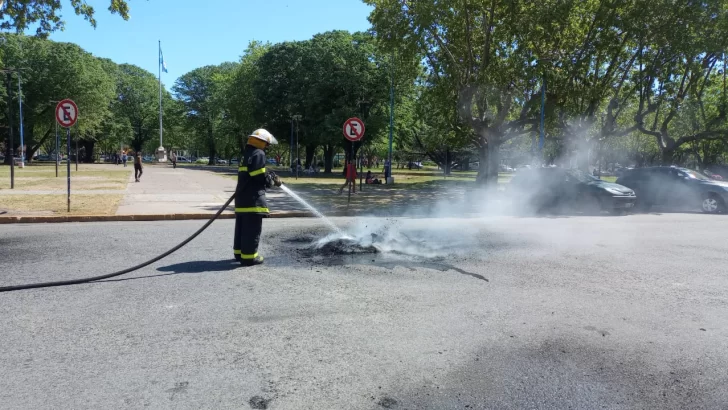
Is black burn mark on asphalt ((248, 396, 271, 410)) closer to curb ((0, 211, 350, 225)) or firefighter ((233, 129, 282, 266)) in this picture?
firefighter ((233, 129, 282, 266))

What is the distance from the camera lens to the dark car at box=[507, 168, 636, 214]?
1470cm

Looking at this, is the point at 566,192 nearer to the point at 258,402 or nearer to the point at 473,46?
the point at 473,46

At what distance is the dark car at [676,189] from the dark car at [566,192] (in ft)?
8.56

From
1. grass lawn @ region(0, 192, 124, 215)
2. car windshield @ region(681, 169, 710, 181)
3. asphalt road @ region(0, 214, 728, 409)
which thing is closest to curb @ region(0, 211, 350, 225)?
grass lawn @ region(0, 192, 124, 215)

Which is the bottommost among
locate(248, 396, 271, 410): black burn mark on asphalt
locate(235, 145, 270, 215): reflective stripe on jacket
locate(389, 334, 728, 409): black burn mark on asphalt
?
locate(248, 396, 271, 410): black burn mark on asphalt

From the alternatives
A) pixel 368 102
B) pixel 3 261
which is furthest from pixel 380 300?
pixel 368 102

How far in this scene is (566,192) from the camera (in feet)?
51.1

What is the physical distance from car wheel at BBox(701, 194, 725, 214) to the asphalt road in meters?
10.5

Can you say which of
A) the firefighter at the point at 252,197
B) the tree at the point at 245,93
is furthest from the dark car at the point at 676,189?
the tree at the point at 245,93

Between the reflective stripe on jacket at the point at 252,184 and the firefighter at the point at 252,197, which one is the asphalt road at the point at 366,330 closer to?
the firefighter at the point at 252,197

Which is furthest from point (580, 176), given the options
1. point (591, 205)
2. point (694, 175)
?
point (694, 175)

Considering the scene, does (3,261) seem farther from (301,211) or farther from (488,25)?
(488,25)

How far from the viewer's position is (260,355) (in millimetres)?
3621

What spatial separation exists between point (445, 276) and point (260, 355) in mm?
3088
